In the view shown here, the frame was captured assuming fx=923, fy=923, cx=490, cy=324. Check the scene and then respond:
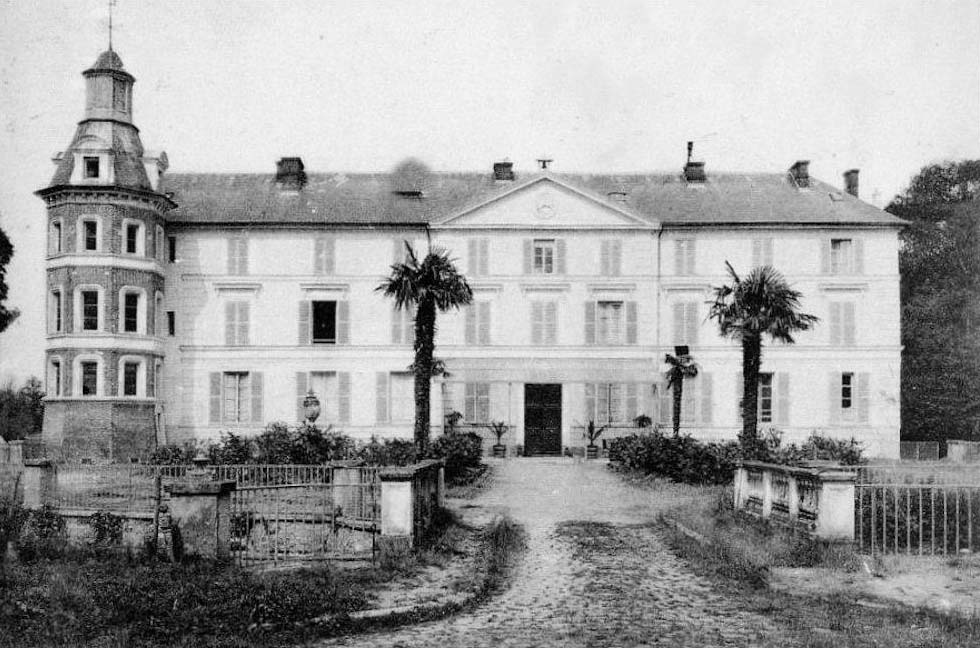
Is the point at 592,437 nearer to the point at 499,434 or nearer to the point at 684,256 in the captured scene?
the point at 499,434

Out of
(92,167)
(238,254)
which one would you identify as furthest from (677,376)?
(92,167)

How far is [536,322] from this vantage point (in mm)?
32594

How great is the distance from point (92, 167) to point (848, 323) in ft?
85.8

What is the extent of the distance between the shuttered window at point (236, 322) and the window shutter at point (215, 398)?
4.12 ft

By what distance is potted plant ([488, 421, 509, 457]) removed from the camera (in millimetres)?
30578

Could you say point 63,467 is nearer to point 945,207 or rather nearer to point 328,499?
point 328,499

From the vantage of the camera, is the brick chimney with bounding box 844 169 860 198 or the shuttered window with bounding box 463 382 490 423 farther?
the brick chimney with bounding box 844 169 860 198

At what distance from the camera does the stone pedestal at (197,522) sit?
446 inches

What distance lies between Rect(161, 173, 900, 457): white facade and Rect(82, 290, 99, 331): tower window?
3.00m

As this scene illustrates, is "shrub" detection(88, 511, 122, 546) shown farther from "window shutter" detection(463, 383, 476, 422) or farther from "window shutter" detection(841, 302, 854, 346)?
"window shutter" detection(841, 302, 854, 346)

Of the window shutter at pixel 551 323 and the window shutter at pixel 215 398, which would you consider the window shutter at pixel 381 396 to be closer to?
the window shutter at pixel 215 398

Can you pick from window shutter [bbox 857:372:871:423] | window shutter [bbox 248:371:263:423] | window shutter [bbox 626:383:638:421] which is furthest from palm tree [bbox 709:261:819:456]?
window shutter [bbox 248:371:263:423]

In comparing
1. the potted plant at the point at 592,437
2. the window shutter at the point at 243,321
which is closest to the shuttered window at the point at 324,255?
the window shutter at the point at 243,321

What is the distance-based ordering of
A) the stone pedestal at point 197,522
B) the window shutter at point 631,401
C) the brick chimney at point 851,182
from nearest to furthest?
1. the stone pedestal at point 197,522
2. the window shutter at point 631,401
3. the brick chimney at point 851,182
